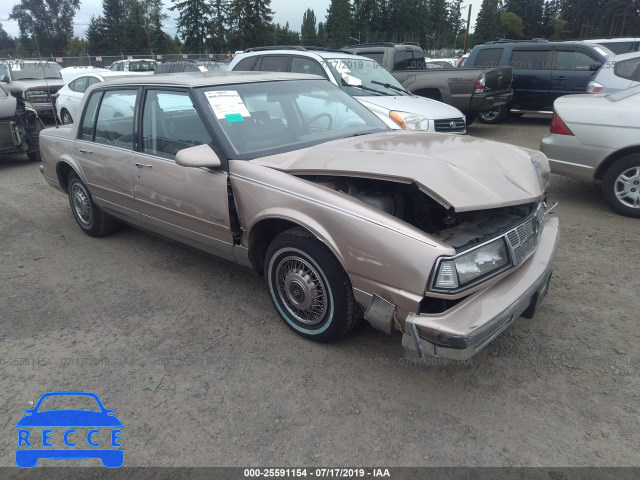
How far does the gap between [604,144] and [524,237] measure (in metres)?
3.07

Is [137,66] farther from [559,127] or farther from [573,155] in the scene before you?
[573,155]

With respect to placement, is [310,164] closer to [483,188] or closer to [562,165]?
[483,188]

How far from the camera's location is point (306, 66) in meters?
8.02

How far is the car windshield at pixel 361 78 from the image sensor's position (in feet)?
25.5

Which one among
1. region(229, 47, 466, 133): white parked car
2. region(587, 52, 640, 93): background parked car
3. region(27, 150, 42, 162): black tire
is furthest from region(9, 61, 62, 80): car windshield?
region(587, 52, 640, 93): background parked car

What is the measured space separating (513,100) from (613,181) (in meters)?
6.98

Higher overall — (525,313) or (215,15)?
(215,15)

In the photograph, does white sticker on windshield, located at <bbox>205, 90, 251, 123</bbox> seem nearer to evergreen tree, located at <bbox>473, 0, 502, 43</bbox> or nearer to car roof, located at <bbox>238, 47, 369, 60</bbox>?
car roof, located at <bbox>238, 47, 369, 60</bbox>

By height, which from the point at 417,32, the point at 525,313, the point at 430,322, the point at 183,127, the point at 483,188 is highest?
the point at 417,32

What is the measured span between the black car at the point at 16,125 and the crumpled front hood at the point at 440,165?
24.9 ft

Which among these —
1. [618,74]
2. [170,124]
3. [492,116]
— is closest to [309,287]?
[170,124]

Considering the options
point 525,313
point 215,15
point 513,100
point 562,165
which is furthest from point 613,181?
point 215,15

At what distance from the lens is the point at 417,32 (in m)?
77.2

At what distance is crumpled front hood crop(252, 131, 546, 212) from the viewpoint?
2.58 meters
